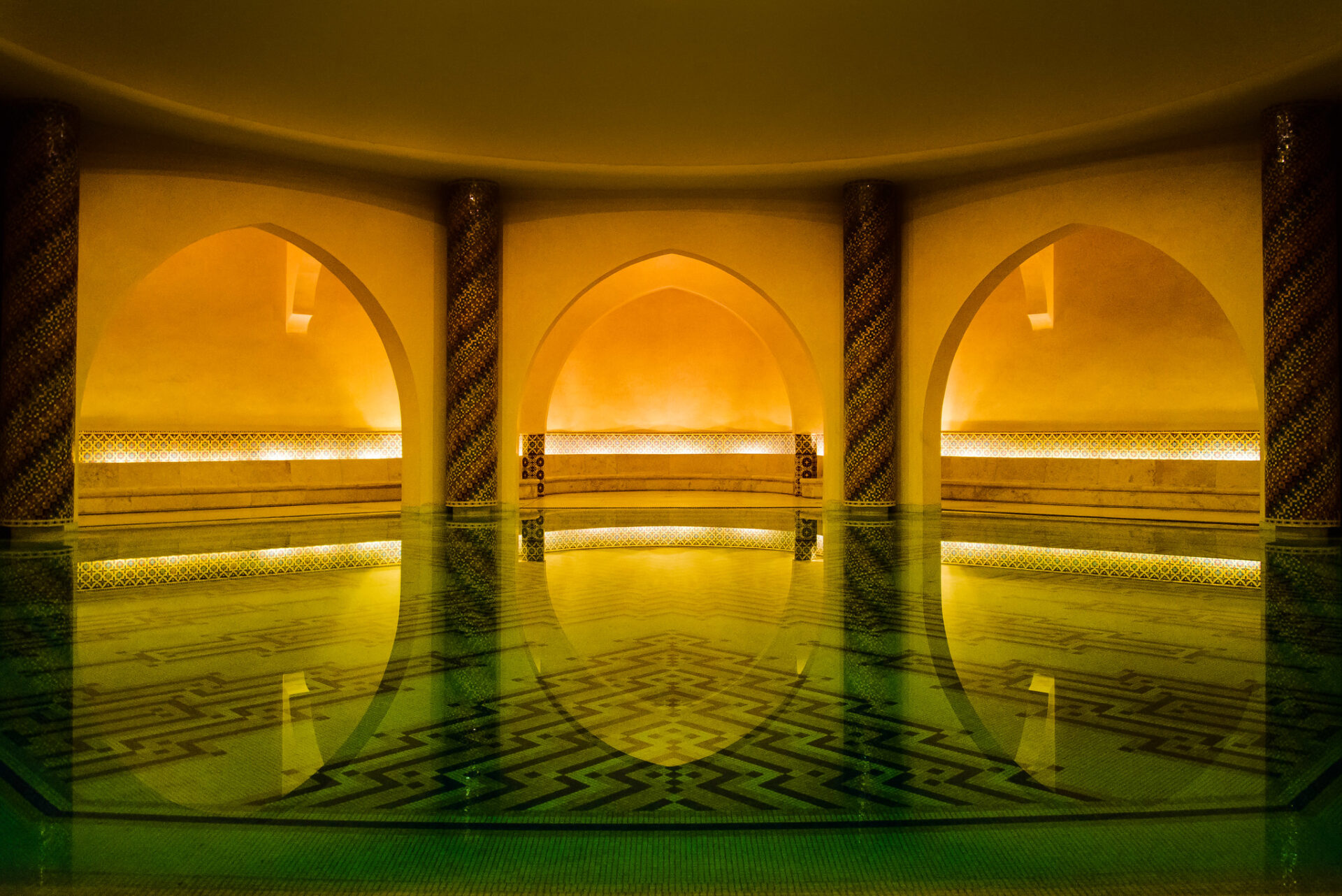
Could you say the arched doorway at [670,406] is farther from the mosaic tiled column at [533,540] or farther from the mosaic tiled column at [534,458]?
the mosaic tiled column at [533,540]

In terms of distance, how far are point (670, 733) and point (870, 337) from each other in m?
7.30

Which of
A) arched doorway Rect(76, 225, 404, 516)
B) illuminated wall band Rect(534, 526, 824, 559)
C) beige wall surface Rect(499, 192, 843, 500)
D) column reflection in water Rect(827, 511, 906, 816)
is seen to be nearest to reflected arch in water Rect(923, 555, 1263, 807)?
column reflection in water Rect(827, 511, 906, 816)

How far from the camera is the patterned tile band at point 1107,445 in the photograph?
10.5 metres

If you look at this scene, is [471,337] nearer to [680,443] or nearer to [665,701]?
[680,443]

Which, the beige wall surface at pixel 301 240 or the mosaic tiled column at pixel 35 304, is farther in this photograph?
the beige wall surface at pixel 301 240

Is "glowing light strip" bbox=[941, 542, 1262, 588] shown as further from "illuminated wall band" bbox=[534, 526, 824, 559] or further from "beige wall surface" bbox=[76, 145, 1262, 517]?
"beige wall surface" bbox=[76, 145, 1262, 517]

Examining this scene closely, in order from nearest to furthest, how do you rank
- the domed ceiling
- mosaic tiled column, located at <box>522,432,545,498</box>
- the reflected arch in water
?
the reflected arch in water
the domed ceiling
mosaic tiled column, located at <box>522,432,545,498</box>

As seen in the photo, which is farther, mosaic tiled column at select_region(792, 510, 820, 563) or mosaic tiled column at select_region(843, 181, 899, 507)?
mosaic tiled column at select_region(843, 181, 899, 507)

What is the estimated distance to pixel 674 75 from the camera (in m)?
6.97

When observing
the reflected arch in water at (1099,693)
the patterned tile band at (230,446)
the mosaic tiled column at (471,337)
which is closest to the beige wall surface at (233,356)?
the patterned tile band at (230,446)

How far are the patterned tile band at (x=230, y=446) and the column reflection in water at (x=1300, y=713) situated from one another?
9380 mm

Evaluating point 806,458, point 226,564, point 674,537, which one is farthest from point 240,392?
point 806,458

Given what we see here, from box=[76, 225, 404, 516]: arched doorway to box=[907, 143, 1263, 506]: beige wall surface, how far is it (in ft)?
15.7

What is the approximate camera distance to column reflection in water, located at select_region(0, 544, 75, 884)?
6.18ft
